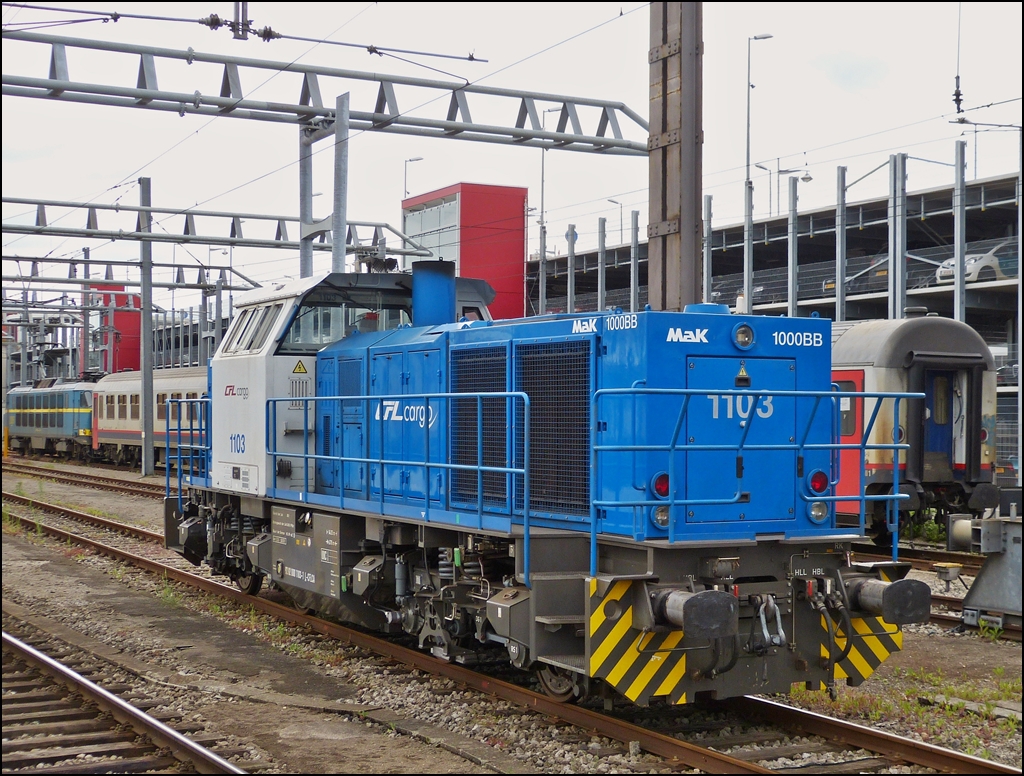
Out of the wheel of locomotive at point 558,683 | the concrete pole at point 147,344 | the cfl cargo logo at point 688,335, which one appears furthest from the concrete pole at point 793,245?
the wheel of locomotive at point 558,683

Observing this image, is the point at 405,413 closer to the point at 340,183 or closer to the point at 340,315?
the point at 340,315

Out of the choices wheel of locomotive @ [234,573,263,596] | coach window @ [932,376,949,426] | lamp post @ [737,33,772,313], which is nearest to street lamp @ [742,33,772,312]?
lamp post @ [737,33,772,313]

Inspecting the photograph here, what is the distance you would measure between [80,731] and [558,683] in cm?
309

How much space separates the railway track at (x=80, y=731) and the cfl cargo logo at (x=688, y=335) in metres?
3.61

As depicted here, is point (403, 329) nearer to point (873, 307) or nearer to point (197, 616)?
point (197, 616)

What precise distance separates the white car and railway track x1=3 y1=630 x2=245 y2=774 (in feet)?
68.6

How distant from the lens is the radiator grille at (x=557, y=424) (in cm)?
694

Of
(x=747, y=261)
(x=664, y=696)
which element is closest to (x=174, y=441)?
(x=747, y=261)

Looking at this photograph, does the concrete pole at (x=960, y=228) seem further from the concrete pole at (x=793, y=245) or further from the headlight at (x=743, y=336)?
the headlight at (x=743, y=336)

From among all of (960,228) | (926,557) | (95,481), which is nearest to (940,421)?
(926,557)

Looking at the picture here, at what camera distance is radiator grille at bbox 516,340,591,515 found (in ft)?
22.8

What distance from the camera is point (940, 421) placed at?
15.1 meters

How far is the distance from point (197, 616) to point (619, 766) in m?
6.20

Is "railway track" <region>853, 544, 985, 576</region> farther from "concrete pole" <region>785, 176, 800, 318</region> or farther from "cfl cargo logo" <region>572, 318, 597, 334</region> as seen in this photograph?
"concrete pole" <region>785, 176, 800, 318</region>
